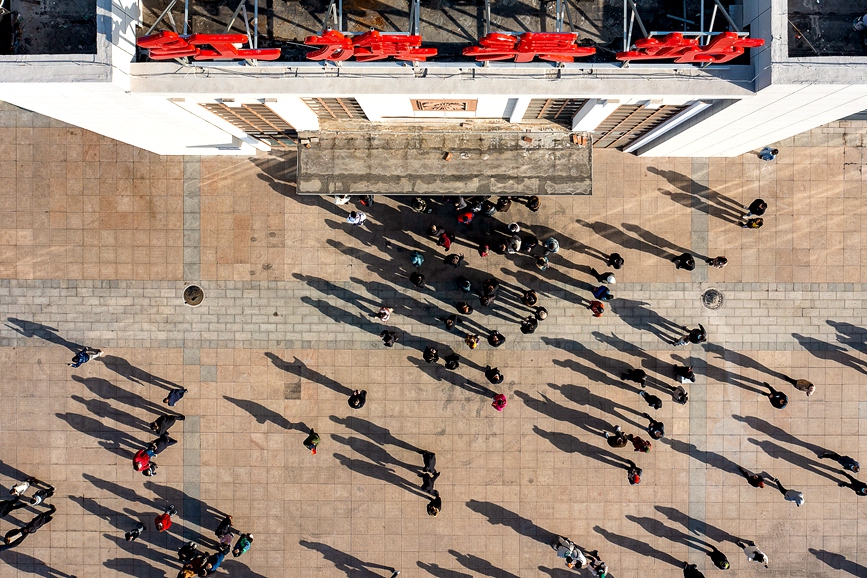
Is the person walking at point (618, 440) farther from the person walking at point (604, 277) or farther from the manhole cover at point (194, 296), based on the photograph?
the manhole cover at point (194, 296)

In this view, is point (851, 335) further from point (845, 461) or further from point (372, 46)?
point (372, 46)

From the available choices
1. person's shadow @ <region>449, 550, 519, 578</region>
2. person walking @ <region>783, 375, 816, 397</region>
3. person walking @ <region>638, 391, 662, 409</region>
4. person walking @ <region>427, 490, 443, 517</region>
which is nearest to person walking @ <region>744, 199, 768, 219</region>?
person walking @ <region>783, 375, 816, 397</region>

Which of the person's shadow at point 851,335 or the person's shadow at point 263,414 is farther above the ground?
the person's shadow at point 851,335

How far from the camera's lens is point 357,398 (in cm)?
1998

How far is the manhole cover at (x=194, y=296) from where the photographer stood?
20938 mm

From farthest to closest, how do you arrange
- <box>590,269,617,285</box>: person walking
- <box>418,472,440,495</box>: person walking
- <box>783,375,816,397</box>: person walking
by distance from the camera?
<box>783,375,816,397</box>: person walking, <box>590,269,617,285</box>: person walking, <box>418,472,440,495</box>: person walking

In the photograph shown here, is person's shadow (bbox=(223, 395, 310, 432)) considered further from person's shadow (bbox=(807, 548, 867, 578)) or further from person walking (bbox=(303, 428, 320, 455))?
person's shadow (bbox=(807, 548, 867, 578))

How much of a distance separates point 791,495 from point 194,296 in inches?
1123

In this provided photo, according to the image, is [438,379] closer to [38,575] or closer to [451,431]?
[451,431]

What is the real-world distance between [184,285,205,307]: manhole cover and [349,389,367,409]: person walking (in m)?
8.37

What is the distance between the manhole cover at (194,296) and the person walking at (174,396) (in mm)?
3926

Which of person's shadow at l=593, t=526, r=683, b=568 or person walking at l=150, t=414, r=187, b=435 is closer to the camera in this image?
person walking at l=150, t=414, r=187, b=435

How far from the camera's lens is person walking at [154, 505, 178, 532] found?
1958 centimetres

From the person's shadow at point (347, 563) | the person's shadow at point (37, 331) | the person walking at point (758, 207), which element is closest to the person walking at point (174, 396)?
the person's shadow at point (37, 331)
